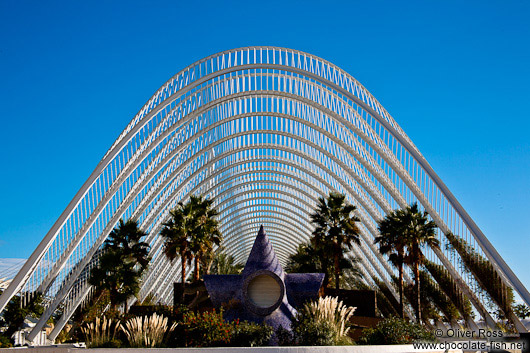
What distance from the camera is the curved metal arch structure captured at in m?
35.9

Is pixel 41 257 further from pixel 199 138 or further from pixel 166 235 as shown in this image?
pixel 199 138

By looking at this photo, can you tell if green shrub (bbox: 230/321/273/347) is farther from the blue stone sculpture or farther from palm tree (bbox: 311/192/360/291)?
palm tree (bbox: 311/192/360/291)

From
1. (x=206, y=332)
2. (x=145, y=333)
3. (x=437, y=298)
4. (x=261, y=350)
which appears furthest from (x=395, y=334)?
(x=437, y=298)

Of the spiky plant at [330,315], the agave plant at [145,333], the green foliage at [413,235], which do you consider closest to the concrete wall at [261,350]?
the agave plant at [145,333]

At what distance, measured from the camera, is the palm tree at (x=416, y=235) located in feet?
139

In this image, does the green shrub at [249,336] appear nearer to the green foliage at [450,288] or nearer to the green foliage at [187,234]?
the green foliage at [187,234]

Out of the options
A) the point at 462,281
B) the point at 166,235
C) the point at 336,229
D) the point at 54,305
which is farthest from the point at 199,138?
the point at 462,281

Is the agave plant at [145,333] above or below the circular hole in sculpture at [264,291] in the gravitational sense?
below

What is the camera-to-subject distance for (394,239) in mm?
44156

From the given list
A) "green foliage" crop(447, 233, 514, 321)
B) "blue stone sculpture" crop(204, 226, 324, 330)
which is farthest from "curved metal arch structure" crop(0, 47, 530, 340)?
"blue stone sculpture" crop(204, 226, 324, 330)

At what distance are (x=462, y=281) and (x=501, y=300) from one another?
15.1 feet

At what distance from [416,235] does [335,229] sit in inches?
267

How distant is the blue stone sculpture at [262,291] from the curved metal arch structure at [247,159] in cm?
971

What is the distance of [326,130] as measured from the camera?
48.3m
